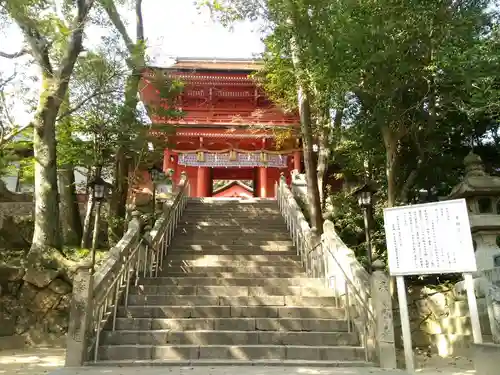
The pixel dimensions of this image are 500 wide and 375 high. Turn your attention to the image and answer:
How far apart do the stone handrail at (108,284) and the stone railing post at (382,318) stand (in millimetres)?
3930

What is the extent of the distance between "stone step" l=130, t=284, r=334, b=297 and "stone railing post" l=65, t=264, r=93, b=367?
1.55 meters

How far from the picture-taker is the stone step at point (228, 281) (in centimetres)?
A: 784

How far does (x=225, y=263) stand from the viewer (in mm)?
8883

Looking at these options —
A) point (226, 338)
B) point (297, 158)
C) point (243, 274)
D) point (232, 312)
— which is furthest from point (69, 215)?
point (297, 158)

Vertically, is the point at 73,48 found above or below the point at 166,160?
below

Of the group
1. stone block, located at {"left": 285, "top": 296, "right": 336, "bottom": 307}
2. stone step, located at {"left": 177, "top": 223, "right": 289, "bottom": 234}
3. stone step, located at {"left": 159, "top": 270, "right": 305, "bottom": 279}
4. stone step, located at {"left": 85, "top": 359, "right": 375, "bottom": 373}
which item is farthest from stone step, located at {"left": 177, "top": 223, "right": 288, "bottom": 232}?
stone step, located at {"left": 85, "top": 359, "right": 375, "bottom": 373}

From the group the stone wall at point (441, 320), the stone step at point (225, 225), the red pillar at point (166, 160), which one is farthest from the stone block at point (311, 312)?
the red pillar at point (166, 160)

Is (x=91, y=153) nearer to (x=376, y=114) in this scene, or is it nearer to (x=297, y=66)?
(x=297, y=66)

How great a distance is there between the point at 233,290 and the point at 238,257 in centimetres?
173

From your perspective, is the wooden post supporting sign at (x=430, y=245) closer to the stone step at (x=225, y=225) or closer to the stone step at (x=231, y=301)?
the stone step at (x=231, y=301)

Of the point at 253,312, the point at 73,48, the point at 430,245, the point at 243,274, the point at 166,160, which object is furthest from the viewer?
the point at 166,160

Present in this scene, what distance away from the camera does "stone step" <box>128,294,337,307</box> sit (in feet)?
23.6

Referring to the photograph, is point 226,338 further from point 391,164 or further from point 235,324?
point 391,164

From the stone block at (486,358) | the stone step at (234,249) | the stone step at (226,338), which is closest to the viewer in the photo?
the stone block at (486,358)
